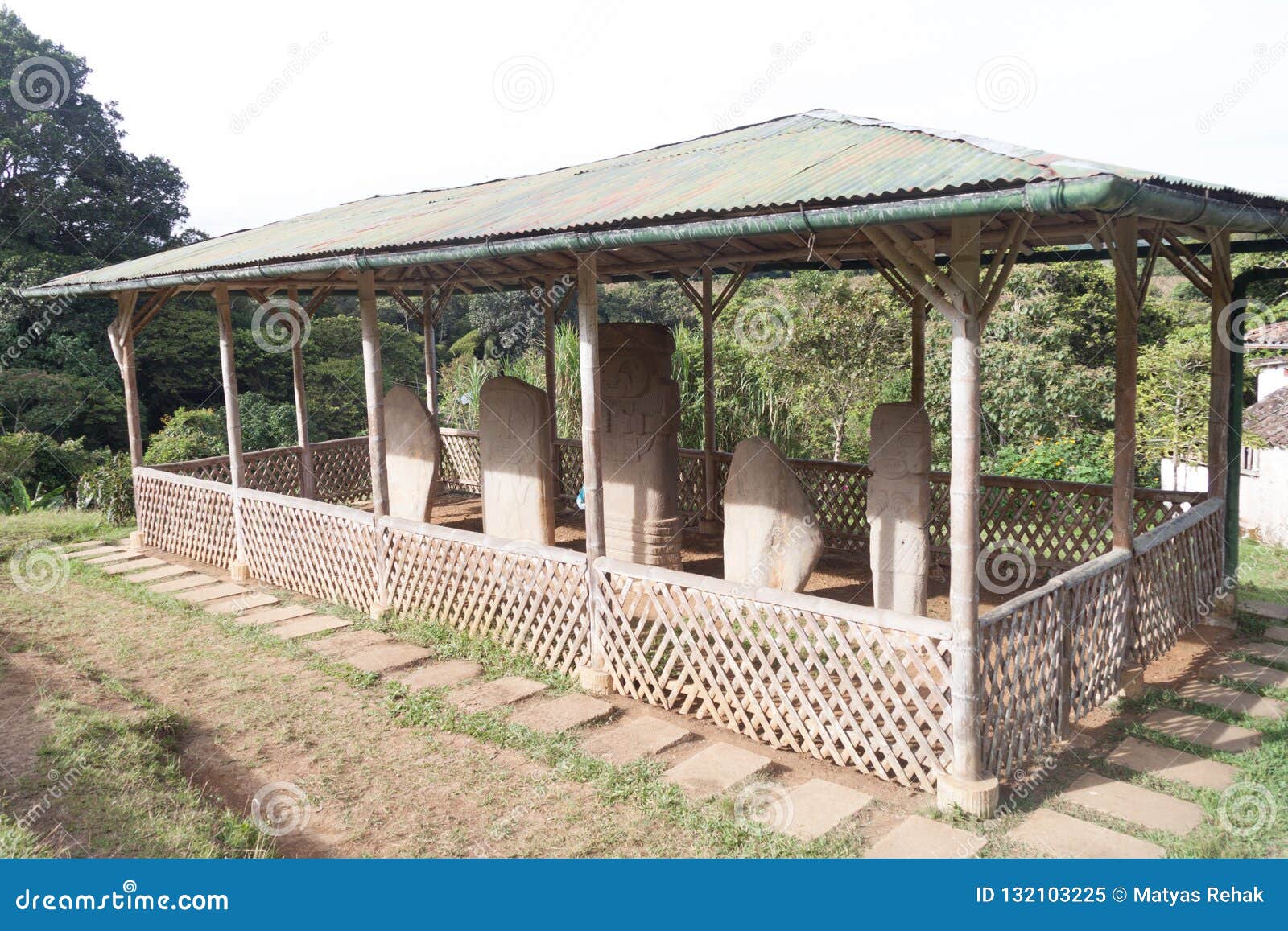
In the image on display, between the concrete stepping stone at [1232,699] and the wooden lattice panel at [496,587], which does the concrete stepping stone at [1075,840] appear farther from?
the wooden lattice panel at [496,587]

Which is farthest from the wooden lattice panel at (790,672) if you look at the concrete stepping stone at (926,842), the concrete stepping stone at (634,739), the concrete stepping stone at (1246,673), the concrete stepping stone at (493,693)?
the concrete stepping stone at (1246,673)

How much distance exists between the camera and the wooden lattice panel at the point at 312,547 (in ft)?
27.0

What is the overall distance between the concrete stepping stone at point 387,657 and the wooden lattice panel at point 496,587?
41cm

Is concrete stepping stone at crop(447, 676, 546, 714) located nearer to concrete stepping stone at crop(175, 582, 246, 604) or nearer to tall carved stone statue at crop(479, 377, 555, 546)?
tall carved stone statue at crop(479, 377, 555, 546)

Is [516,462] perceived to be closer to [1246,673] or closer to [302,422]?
[302,422]

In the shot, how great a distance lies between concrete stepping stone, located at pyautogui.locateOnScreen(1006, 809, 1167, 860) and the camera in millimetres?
4133

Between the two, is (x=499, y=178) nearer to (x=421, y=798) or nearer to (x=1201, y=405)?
(x=421, y=798)

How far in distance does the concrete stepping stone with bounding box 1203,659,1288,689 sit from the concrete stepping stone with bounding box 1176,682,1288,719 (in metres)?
0.20

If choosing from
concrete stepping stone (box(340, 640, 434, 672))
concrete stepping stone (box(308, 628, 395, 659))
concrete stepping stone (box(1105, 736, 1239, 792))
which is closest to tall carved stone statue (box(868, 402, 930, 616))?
concrete stepping stone (box(1105, 736, 1239, 792))

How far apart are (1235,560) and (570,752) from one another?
5998mm

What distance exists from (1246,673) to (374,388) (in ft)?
22.7

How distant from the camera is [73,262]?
1883cm

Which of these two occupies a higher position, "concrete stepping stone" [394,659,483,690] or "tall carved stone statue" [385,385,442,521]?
"tall carved stone statue" [385,385,442,521]

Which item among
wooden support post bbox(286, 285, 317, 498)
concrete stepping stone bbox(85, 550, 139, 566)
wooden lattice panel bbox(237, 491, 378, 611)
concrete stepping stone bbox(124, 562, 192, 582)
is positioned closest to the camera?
wooden lattice panel bbox(237, 491, 378, 611)
